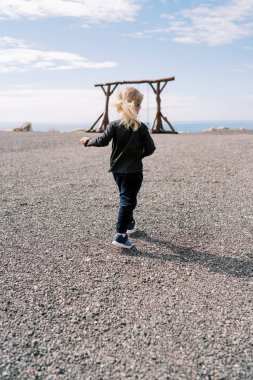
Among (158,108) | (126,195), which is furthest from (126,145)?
(158,108)

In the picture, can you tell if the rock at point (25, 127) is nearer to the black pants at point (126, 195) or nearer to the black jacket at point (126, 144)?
the black jacket at point (126, 144)

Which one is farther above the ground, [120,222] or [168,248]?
[120,222]

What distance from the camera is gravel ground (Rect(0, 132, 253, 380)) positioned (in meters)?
3.30

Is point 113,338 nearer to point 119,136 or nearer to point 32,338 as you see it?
point 32,338

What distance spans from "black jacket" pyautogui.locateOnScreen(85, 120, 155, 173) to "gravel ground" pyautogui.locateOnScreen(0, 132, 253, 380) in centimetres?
113

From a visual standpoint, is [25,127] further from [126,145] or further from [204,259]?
[204,259]

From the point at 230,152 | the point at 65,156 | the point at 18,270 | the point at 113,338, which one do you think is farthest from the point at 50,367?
the point at 230,152

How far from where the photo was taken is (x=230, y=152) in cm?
1527

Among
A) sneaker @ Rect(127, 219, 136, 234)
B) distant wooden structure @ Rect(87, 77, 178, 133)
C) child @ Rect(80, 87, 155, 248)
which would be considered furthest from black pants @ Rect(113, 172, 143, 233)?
distant wooden structure @ Rect(87, 77, 178, 133)

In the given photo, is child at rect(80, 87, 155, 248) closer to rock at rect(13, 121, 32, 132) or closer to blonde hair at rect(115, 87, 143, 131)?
blonde hair at rect(115, 87, 143, 131)

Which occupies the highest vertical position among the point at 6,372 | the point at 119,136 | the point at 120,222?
the point at 119,136

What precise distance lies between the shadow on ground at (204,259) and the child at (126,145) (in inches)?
15.3

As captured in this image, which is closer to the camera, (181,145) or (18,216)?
(18,216)

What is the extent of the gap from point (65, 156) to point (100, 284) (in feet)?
34.5
